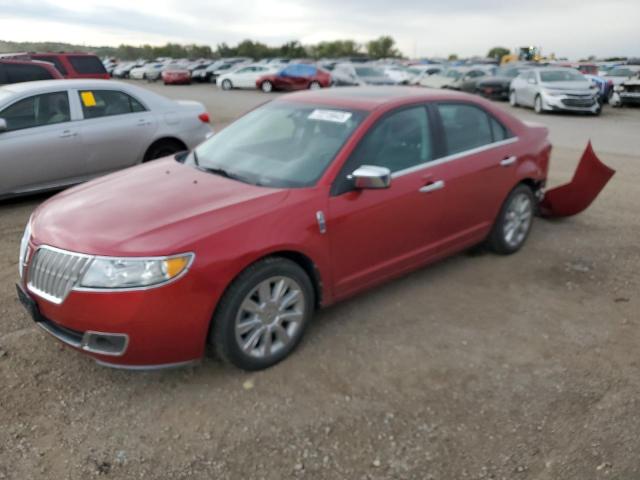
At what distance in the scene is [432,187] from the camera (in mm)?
4195

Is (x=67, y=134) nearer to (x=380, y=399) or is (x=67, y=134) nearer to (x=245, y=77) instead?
(x=380, y=399)

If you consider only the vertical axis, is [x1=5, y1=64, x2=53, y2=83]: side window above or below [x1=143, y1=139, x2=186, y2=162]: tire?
above

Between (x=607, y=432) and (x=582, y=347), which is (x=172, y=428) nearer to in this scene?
(x=607, y=432)

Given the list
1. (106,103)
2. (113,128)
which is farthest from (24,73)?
(113,128)

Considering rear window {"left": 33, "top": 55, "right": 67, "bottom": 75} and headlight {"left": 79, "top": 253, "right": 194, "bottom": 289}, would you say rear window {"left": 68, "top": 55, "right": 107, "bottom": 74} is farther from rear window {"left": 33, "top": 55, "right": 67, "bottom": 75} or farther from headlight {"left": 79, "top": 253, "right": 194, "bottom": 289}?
headlight {"left": 79, "top": 253, "right": 194, "bottom": 289}

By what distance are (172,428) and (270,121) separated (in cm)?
242

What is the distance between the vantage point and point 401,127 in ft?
13.5

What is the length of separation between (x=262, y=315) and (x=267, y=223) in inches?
21.9

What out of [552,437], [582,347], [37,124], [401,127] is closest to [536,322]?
[582,347]

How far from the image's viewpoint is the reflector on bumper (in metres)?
6.16

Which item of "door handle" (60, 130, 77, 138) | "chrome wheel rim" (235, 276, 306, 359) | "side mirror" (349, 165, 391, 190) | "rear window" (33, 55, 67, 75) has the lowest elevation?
"chrome wheel rim" (235, 276, 306, 359)

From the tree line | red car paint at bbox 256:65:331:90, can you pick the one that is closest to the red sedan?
red car paint at bbox 256:65:331:90

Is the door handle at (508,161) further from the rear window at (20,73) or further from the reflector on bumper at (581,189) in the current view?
the rear window at (20,73)

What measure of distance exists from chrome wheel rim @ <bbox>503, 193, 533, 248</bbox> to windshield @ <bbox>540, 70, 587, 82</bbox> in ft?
48.4
